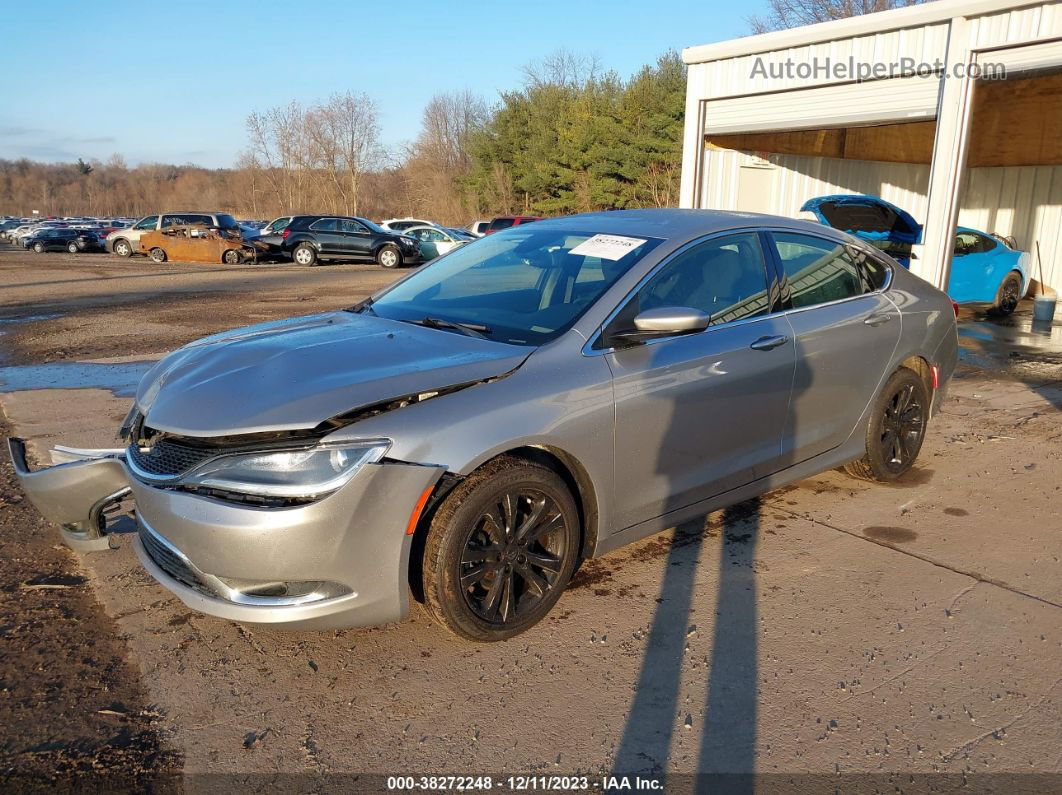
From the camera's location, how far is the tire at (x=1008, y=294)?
44.6 ft

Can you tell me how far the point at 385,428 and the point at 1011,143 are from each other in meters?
16.6

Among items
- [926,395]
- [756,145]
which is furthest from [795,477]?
[756,145]

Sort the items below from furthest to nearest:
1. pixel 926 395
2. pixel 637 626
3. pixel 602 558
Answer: pixel 926 395, pixel 602 558, pixel 637 626

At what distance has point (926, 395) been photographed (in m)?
5.24

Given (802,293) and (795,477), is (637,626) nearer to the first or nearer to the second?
(795,477)

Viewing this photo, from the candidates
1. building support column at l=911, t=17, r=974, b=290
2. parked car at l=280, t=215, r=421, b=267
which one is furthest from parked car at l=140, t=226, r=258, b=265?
building support column at l=911, t=17, r=974, b=290

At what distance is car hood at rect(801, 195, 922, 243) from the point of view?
11820 millimetres

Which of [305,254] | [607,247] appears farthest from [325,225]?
[607,247]

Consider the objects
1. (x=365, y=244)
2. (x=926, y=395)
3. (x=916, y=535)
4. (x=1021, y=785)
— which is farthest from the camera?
(x=365, y=244)

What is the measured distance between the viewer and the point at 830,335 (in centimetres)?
440

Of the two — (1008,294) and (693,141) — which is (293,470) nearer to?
(693,141)

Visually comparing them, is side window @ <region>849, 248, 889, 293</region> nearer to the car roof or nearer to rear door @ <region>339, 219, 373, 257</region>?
the car roof

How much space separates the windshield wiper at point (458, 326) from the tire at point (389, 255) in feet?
76.6

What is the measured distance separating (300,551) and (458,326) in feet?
4.37
